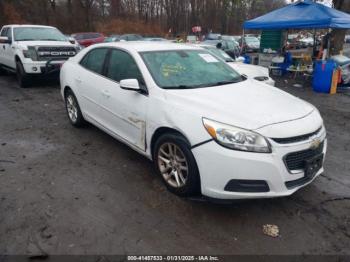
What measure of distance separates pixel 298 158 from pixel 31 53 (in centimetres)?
796

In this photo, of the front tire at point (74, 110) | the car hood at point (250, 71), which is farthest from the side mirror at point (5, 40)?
the car hood at point (250, 71)

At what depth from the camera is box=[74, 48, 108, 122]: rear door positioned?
445 cm

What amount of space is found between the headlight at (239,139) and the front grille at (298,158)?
0.81 feet

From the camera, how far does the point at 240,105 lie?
3.17 m

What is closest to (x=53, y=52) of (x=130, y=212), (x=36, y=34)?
(x=36, y=34)

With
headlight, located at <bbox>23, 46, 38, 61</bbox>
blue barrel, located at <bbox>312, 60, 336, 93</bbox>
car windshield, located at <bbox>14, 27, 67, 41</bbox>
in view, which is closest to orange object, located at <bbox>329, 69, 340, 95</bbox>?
blue barrel, located at <bbox>312, 60, 336, 93</bbox>

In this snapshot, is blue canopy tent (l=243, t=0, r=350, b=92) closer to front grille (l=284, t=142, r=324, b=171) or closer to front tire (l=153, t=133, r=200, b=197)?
front grille (l=284, t=142, r=324, b=171)

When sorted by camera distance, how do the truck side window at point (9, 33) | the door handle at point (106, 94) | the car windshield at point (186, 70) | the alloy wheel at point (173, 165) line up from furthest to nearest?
the truck side window at point (9, 33)
the door handle at point (106, 94)
the car windshield at point (186, 70)
the alloy wheel at point (173, 165)

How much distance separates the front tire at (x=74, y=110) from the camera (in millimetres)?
5247

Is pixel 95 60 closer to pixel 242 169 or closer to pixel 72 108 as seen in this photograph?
pixel 72 108

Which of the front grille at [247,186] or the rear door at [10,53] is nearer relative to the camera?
the front grille at [247,186]

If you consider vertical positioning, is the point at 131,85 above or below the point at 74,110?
above

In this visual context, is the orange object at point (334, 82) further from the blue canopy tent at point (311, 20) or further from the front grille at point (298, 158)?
the front grille at point (298, 158)

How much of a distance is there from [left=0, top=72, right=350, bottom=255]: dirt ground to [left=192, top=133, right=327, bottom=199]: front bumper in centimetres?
35
